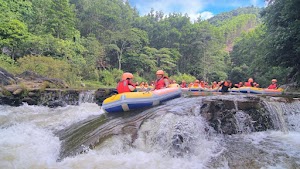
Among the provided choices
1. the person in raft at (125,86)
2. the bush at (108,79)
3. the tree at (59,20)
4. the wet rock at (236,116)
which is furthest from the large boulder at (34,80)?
the bush at (108,79)

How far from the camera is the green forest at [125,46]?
43.1 feet

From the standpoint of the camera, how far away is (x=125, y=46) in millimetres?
32969

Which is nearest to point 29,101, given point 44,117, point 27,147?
point 44,117

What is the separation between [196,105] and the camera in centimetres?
627

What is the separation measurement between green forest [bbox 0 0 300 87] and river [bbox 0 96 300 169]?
7629 mm

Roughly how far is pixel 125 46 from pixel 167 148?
96.5 ft

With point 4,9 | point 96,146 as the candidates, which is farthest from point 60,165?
point 4,9

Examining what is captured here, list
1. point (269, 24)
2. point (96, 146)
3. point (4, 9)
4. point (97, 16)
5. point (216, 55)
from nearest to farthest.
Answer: point (96, 146)
point (269, 24)
point (4, 9)
point (97, 16)
point (216, 55)

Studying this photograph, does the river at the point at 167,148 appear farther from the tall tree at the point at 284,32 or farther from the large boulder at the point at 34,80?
the large boulder at the point at 34,80

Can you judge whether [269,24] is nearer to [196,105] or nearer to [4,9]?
[196,105]

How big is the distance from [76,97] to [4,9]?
43.6ft

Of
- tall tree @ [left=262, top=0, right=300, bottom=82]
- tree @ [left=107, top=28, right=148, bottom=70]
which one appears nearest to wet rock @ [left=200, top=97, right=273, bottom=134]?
tall tree @ [left=262, top=0, right=300, bottom=82]

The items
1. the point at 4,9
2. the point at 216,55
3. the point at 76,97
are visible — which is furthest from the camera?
the point at 216,55

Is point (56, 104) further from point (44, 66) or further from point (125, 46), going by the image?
point (125, 46)
